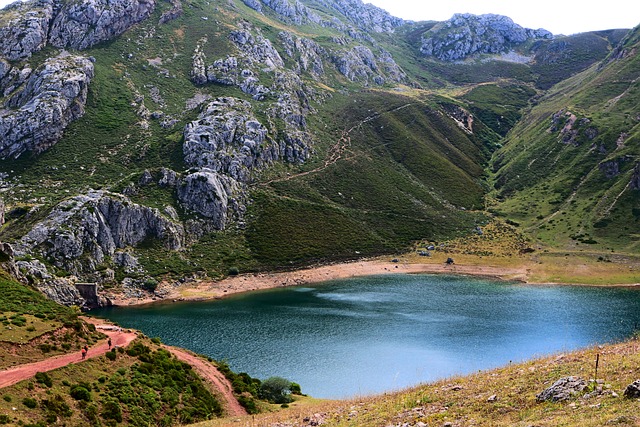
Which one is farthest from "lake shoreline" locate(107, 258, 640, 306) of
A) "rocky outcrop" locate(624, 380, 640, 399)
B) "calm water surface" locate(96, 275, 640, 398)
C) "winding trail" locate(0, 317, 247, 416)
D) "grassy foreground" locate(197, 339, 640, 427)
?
"rocky outcrop" locate(624, 380, 640, 399)

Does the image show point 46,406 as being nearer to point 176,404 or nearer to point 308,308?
point 176,404

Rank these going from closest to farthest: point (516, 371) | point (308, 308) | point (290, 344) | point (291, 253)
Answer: point (516, 371), point (290, 344), point (308, 308), point (291, 253)

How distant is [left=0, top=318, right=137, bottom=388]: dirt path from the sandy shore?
7126cm

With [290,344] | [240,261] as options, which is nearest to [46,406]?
[290,344]

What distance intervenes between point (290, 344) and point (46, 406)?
5657cm

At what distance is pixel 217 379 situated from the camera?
5053 centimetres

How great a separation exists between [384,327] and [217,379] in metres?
55.6

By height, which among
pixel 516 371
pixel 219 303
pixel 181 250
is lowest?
pixel 219 303

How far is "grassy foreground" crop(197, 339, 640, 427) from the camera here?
20562 millimetres

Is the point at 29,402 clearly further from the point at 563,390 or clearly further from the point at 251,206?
the point at 251,206

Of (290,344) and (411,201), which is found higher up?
(411,201)

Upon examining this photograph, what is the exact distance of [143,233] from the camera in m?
141

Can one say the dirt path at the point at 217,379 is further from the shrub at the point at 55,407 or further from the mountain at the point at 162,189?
the mountain at the point at 162,189

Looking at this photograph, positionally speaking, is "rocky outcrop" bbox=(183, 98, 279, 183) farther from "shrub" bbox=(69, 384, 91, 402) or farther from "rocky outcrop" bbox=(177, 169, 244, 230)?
"shrub" bbox=(69, 384, 91, 402)
